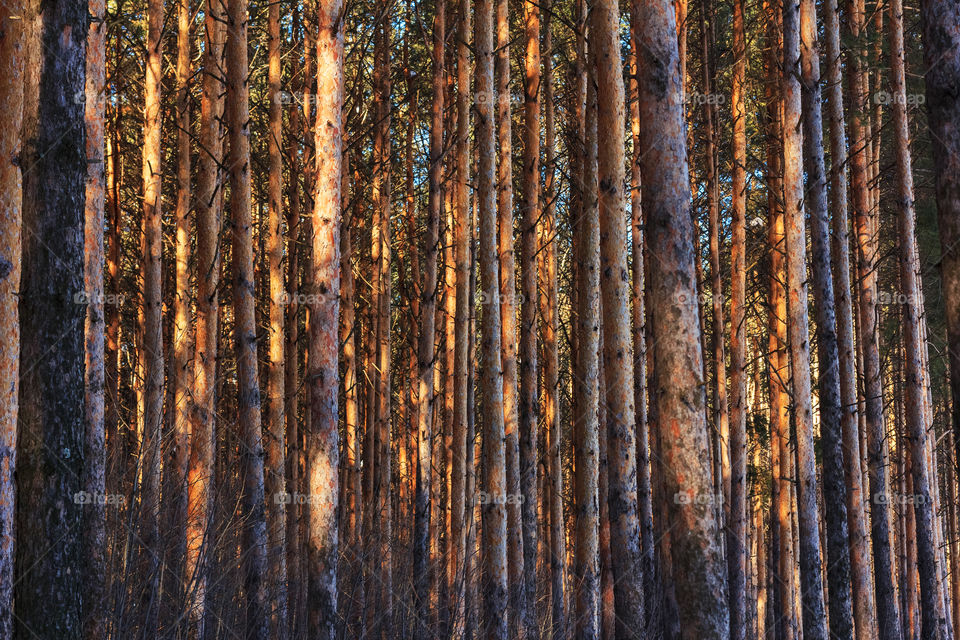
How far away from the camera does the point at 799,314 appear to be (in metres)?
8.81

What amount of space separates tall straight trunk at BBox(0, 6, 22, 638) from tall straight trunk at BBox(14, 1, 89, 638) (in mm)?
13

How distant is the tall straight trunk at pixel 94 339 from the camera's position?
4.93m

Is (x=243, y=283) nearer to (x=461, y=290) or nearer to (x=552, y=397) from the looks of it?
(x=461, y=290)

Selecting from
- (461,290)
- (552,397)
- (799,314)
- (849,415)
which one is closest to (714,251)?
(552,397)

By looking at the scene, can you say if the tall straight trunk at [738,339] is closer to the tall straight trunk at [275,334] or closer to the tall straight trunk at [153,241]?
the tall straight trunk at [275,334]

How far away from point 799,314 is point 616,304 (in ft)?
8.64

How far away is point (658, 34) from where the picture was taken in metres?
5.07

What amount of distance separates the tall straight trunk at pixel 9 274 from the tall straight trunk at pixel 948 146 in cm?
492

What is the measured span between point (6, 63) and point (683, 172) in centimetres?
379

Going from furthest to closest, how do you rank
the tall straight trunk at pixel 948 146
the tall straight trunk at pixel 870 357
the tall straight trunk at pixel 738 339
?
the tall straight trunk at pixel 738 339, the tall straight trunk at pixel 870 357, the tall straight trunk at pixel 948 146

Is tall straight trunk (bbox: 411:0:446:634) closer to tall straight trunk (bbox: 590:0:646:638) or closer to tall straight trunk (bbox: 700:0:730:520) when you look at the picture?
tall straight trunk (bbox: 590:0:646:638)

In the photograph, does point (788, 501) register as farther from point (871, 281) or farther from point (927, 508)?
point (871, 281)

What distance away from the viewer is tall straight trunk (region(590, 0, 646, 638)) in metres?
6.97

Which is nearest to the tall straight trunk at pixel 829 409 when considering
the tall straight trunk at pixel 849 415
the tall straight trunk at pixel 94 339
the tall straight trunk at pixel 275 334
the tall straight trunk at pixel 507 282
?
the tall straight trunk at pixel 849 415
